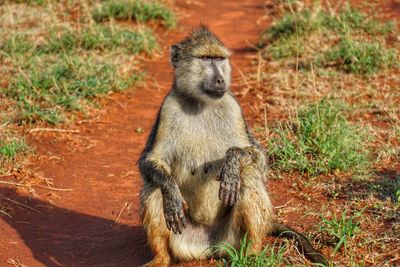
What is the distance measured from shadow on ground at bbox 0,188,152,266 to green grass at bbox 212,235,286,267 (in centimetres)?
78

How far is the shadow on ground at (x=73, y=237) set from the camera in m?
5.52

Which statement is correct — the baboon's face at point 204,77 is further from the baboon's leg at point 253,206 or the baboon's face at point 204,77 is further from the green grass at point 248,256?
the green grass at point 248,256

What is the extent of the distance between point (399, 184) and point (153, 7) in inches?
259

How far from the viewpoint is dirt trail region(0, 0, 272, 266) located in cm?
564

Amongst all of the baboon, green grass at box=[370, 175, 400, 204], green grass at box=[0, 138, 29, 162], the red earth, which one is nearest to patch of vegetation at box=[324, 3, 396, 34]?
the red earth

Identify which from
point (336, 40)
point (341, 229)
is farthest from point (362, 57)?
point (341, 229)

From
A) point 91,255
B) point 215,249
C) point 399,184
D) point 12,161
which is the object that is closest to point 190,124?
point 215,249

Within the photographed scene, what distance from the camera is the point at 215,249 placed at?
202 inches

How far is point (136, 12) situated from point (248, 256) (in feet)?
23.9

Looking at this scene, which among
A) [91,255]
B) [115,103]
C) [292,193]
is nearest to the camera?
[91,255]

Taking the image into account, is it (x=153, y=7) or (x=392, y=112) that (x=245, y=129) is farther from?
(x=153, y=7)

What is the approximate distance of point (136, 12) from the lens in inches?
447

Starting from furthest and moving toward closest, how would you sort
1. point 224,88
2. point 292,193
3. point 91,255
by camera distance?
point 292,193 → point 91,255 → point 224,88

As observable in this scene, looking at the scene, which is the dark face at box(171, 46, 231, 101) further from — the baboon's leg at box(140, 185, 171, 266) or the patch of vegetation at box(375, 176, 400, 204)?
the patch of vegetation at box(375, 176, 400, 204)
